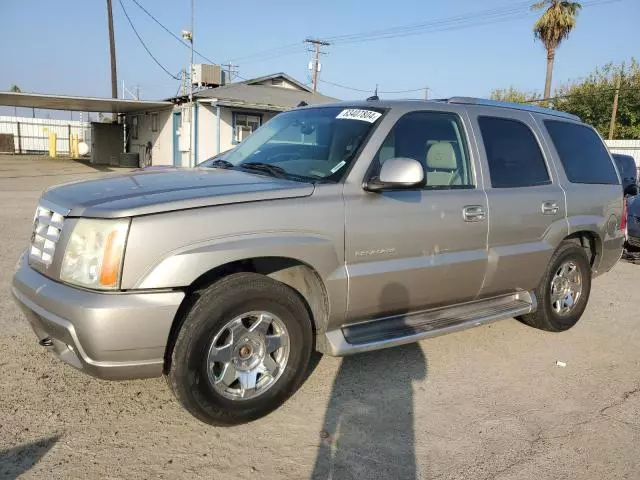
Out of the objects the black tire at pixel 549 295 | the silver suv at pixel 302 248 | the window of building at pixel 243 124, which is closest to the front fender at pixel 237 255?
the silver suv at pixel 302 248

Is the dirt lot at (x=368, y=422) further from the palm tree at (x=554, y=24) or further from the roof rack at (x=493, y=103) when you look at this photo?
the palm tree at (x=554, y=24)

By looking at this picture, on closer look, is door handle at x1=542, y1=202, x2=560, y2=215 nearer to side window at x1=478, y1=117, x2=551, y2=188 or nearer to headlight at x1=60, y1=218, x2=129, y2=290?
side window at x1=478, y1=117, x2=551, y2=188

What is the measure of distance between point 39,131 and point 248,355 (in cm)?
4321

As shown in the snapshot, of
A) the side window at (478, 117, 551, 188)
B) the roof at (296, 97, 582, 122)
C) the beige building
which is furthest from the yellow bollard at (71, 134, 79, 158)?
the side window at (478, 117, 551, 188)

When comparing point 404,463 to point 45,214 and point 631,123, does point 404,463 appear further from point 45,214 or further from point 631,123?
point 631,123

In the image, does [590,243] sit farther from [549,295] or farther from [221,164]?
[221,164]

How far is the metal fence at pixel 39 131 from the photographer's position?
1563 inches

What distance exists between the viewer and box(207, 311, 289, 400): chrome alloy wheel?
3135 mm

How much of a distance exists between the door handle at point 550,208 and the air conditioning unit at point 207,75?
2342cm

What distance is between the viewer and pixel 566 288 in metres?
5.22

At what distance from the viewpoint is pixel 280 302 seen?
10.6 feet

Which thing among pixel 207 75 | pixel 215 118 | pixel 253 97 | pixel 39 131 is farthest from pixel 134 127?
pixel 39 131

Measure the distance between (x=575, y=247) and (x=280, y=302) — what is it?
3237mm

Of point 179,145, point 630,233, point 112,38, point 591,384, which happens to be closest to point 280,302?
point 591,384
